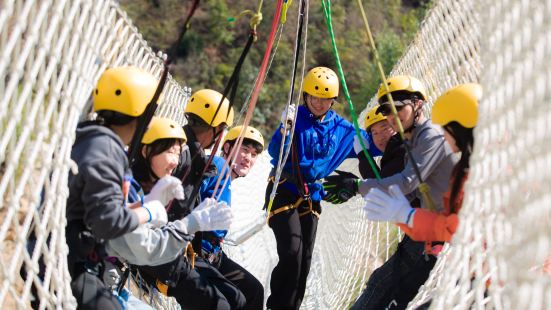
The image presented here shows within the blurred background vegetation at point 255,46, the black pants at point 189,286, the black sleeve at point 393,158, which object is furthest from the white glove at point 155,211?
the blurred background vegetation at point 255,46

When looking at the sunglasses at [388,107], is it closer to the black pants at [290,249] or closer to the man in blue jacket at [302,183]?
the man in blue jacket at [302,183]

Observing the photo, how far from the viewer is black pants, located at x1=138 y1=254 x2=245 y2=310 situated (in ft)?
9.27

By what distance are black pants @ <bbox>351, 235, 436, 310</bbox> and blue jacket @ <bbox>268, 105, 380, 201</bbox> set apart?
89cm

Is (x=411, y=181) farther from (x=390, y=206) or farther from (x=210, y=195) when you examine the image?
(x=210, y=195)

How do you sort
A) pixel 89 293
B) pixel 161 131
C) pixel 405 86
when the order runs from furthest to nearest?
pixel 405 86, pixel 161 131, pixel 89 293

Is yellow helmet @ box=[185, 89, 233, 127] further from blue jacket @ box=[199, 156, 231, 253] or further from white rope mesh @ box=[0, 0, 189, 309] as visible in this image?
white rope mesh @ box=[0, 0, 189, 309]

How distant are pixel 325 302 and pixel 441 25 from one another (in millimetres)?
1727

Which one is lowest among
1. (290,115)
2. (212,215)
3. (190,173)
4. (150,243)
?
(150,243)

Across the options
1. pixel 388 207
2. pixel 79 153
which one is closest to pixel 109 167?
pixel 79 153

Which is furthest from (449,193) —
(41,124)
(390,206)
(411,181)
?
(41,124)

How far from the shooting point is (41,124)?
83.4 inches

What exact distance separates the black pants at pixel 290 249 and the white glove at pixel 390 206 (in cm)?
131

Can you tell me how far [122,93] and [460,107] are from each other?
3.15 ft

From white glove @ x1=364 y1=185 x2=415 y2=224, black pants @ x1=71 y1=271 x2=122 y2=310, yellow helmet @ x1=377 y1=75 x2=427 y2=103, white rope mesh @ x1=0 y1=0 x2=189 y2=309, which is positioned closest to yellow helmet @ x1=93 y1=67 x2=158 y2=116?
white rope mesh @ x1=0 y1=0 x2=189 y2=309
